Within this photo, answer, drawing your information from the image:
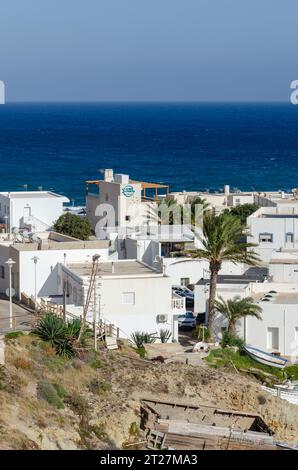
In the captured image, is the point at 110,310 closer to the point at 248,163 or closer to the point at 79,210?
the point at 79,210

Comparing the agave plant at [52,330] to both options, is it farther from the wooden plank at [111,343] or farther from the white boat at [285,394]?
the white boat at [285,394]

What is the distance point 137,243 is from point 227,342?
488 inches

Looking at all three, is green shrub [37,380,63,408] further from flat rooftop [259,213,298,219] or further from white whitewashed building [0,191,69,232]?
white whitewashed building [0,191,69,232]

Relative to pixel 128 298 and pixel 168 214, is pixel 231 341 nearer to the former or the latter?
pixel 128 298

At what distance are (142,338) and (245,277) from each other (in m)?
9.94

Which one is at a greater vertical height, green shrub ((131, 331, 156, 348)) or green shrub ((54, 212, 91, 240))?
green shrub ((54, 212, 91, 240))

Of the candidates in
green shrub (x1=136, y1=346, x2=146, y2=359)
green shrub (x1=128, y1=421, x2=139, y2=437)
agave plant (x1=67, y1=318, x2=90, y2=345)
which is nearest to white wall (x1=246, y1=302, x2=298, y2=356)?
green shrub (x1=136, y1=346, x2=146, y2=359)

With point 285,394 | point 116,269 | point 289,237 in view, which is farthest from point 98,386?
Result: point 289,237

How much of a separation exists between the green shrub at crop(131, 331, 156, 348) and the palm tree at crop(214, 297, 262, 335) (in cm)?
263

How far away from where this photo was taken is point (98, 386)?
30.3m

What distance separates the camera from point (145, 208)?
2472 inches

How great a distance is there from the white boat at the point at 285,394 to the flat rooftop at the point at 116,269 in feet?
23.8

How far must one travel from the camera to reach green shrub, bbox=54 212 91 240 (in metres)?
56.3

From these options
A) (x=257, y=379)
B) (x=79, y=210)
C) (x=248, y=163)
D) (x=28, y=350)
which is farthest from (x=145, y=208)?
(x=248, y=163)
